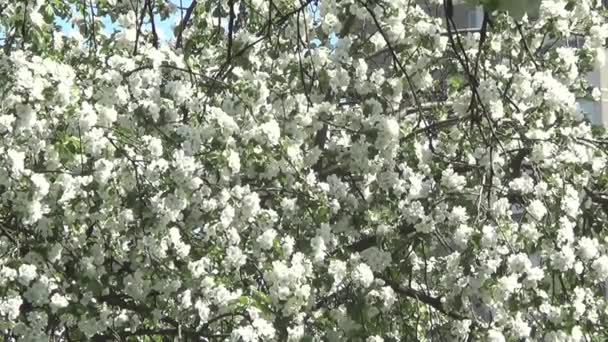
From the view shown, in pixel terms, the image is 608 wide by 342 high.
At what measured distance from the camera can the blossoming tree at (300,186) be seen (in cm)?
362

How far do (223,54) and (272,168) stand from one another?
1.51 m

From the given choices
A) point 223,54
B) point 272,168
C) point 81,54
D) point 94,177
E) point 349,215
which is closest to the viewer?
point 94,177

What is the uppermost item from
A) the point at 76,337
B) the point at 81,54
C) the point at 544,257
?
the point at 81,54

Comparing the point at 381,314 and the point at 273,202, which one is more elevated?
the point at 273,202

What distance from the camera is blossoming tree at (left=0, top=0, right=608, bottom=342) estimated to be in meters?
3.62

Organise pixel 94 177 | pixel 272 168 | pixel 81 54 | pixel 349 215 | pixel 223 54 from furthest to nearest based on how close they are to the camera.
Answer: pixel 223 54 → pixel 81 54 → pixel 349 215 → pixel 272 168 → pixel 94 177

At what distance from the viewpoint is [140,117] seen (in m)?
4.05

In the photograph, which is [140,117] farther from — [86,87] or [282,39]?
[282,39]

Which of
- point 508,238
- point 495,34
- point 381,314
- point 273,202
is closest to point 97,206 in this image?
point 273,202

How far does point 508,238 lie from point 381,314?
584 millimetres

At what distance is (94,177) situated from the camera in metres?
3.62

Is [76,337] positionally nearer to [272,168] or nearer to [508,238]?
[272,168]

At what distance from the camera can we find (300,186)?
429cm

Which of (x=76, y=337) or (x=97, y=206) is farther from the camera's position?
(x=76, y=337)
